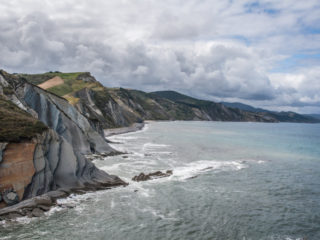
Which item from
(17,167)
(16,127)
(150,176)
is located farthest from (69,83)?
(17,167)

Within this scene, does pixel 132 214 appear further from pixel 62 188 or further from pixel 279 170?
pixel 279 170

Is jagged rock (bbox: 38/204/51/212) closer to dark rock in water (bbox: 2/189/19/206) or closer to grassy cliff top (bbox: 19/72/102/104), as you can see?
dark rock in water (bbox: 2/189/19/206)

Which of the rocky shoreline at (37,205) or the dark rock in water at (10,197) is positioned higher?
the dark rock in water at (10,197)

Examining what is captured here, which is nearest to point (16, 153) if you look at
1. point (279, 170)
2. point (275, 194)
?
point (275, 194)

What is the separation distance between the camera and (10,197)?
20.6 meters

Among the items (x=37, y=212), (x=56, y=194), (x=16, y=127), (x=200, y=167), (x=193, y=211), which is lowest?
(x=193, y=211)

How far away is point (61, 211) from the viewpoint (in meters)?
21.1

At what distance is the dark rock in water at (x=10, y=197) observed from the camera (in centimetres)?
2036

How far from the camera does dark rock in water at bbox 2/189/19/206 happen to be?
20.4 metres

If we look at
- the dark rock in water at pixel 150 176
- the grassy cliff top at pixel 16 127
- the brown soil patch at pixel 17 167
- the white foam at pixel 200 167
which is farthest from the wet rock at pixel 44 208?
the white foam at pixel 200 167

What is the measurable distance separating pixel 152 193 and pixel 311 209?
14778mm

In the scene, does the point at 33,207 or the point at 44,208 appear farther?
the point at 44,208

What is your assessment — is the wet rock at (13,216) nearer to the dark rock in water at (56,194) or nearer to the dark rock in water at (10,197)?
the dark rock in water at (10,197)

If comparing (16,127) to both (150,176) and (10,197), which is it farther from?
(150,176)
